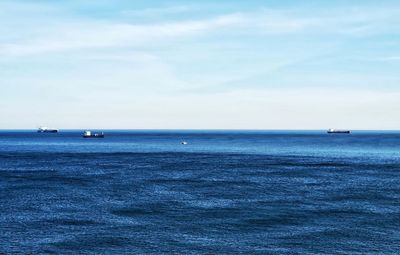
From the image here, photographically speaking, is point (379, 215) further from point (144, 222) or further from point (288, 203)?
point (144, 222)

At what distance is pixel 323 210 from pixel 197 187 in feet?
78.8

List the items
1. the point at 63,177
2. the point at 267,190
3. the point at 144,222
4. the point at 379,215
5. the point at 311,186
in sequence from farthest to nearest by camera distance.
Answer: the point at 63,177
the point at 311,186
the point at 267,190
the point at 379,215
the point at 144,222

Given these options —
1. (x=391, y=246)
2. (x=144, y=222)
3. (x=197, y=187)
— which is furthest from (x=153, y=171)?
(x=391, y=246)

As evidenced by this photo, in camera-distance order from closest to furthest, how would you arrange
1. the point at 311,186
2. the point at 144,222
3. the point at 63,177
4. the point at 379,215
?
the point at 144,222 < the point at 379,215 < the point at 311,186 < the point at 63,177

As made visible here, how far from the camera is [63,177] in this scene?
9106 cm

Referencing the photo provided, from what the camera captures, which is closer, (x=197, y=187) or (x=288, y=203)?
(x=288, y=203)

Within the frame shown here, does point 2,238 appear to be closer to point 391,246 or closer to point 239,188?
point 391,246

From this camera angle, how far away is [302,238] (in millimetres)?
45125

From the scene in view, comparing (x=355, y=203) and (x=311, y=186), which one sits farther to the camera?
(x=311, y=186)

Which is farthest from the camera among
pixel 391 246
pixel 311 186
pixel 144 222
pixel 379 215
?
pixel 311 186

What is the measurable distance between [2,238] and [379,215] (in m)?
38.0

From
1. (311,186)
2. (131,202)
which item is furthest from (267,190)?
(131,202)

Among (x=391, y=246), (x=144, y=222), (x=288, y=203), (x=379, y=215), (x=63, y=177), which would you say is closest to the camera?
(x=391, y=246)

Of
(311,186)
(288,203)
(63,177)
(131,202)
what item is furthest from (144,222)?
(63,177)
